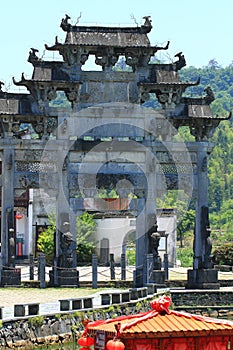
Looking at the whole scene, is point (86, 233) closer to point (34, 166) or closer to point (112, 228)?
point (112, 228)

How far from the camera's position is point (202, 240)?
143 ft

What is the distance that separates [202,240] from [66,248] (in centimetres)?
537

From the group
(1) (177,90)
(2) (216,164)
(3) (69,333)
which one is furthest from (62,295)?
(2) (216,164)

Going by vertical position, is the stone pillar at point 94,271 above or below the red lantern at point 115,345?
above

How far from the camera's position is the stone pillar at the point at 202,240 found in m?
42.9

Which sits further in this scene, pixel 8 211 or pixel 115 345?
pixel 8 211

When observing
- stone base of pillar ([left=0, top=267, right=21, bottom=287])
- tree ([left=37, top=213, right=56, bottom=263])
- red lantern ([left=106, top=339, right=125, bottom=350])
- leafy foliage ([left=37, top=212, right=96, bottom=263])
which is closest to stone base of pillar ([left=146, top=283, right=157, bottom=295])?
stone base of pillar ([left=0, top=267, right=21, bottom=287])

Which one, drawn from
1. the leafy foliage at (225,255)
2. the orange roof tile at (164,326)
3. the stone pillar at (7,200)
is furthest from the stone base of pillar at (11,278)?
the orange roof tile at (164,326)

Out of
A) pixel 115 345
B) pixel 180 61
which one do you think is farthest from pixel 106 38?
pixel 115 345

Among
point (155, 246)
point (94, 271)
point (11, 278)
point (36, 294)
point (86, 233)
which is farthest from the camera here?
point (86, 233)

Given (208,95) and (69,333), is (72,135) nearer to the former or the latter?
(208,95)

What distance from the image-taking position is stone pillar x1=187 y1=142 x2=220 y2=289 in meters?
42.9

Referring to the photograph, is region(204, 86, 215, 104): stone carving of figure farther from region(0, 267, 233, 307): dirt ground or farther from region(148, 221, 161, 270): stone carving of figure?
region(0, 267, 233, 307): dirt ground

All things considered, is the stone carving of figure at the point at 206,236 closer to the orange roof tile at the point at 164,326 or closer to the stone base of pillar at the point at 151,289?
the stone base of pillar at the point at 151,289
